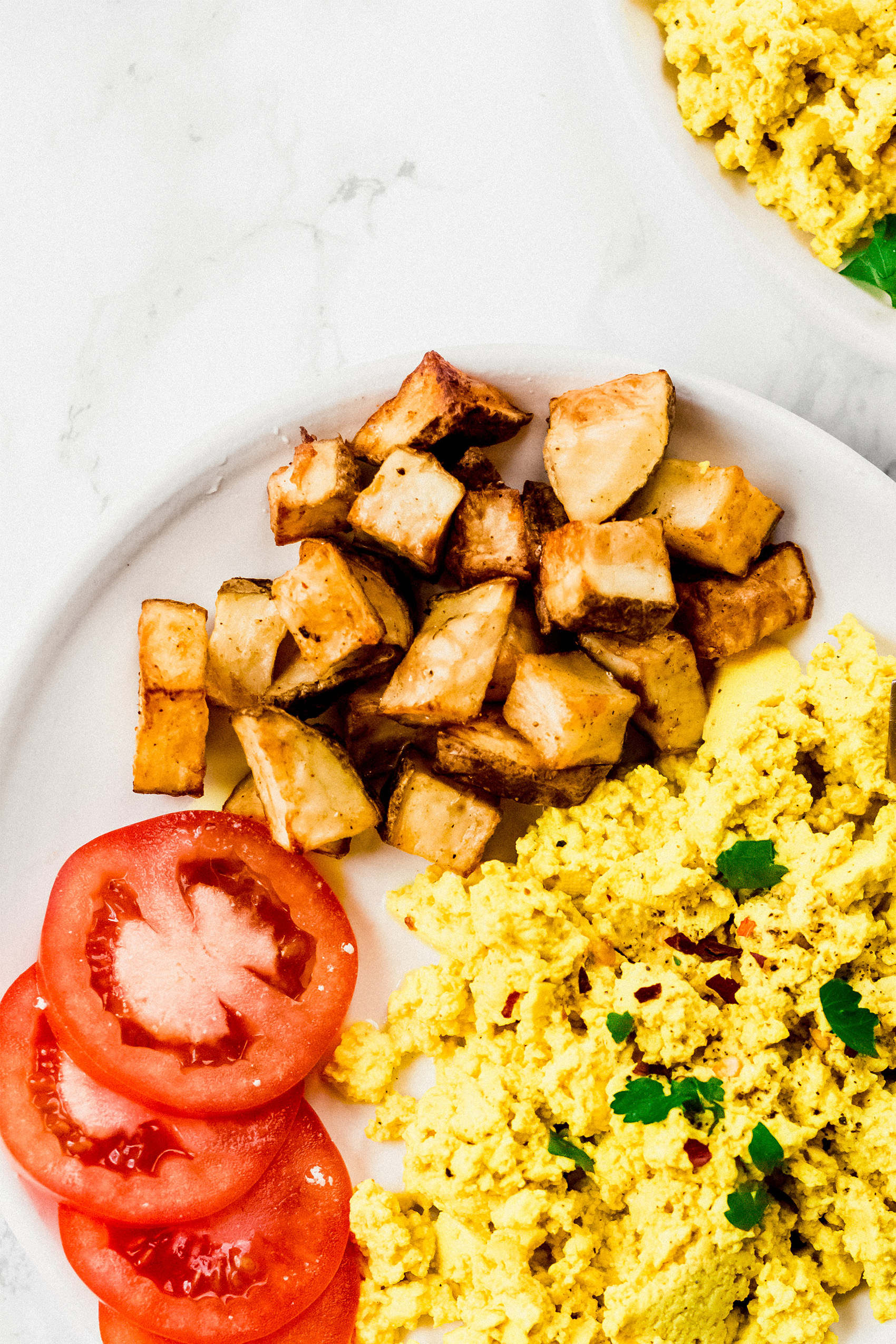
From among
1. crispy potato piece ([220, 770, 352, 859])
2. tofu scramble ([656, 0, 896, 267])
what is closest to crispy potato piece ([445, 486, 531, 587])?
crispy potato piece ([220, 770, 352, 859])

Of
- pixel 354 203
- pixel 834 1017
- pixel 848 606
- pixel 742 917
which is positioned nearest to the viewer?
pixel 834 1017

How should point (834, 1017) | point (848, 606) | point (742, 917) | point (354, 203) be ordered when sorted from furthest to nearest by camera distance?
point (354, 203), point (848, 606), point (742, 917), point (834, 1017)

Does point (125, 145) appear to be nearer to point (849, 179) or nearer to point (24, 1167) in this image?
point (849, 179)

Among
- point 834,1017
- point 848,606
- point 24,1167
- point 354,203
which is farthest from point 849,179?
point 24,1167

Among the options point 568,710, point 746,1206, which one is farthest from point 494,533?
point 746,1206

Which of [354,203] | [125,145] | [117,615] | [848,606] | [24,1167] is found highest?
[125,145]

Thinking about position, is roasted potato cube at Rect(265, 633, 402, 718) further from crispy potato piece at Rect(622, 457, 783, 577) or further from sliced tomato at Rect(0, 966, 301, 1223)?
sliced tomato at Rect(0, 966, 301, 1223)

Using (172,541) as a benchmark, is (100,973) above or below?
below
